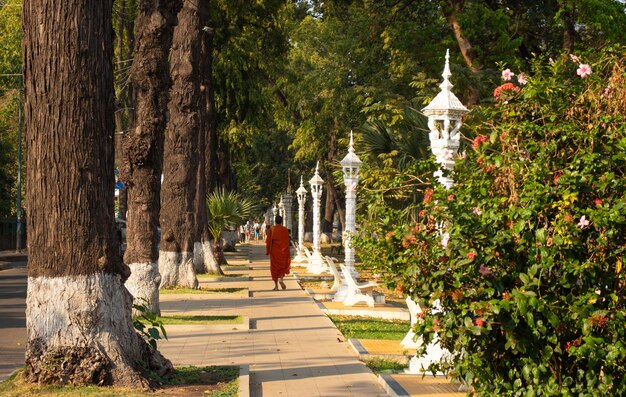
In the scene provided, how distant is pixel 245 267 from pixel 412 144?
665 inches

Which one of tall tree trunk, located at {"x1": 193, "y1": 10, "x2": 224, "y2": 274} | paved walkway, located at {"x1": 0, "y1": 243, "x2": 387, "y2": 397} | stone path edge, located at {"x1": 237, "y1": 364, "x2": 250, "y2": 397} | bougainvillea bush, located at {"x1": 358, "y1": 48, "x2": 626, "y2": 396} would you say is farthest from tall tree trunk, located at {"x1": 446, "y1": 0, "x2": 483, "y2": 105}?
bougainvillea bush, located at {"x1": 358, "y1": 48, "x2": 626, "y2": 396}

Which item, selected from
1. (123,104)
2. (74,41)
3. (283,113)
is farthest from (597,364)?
(283,113)

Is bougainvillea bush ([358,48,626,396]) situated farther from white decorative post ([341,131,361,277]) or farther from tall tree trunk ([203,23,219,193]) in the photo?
tall tree trunk ([203,23,219,193])

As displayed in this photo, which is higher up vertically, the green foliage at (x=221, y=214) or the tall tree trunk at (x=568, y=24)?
the tall tree trunk at (x=568, y=24)

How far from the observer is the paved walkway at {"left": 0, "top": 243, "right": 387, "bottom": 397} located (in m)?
11.3

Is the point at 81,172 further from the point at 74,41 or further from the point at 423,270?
the point at 423,270

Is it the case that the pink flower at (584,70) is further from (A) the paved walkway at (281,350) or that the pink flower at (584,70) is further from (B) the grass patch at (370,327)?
(B) the grass patch at (370,327)

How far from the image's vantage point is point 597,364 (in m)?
7.67

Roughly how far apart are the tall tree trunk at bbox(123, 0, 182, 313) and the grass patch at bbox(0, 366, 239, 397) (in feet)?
17.9

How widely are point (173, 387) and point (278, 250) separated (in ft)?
53.6

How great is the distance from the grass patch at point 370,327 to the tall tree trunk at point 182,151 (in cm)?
588

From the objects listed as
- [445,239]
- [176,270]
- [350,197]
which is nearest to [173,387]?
[445,239]

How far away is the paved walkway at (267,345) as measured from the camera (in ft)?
37.1

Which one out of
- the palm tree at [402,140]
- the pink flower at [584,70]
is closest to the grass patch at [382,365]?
the pink flower at [584,70]
